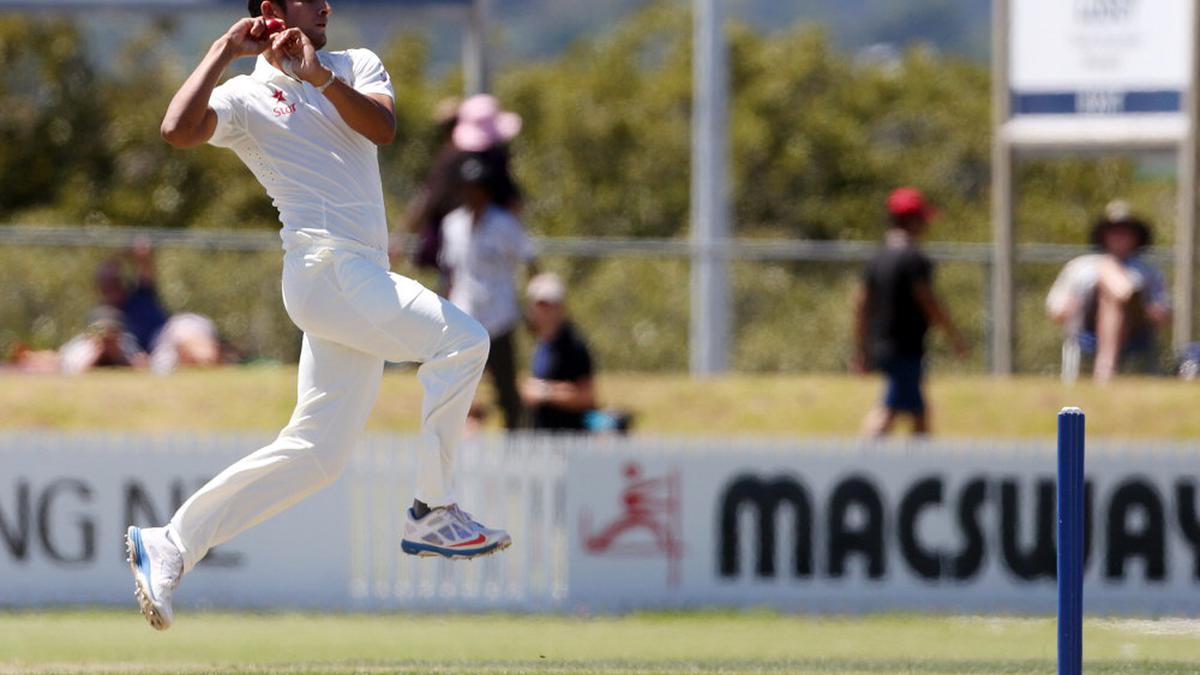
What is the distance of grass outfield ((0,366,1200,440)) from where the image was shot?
49.6ft

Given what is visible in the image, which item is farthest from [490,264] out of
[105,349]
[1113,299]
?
[1113,299]

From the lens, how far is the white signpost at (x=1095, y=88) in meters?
16.0

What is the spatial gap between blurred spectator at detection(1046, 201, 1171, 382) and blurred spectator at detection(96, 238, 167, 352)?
612 cm

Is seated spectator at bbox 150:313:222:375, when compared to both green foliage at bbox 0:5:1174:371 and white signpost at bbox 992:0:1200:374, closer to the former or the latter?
white signpost at bbox 992:0:1200:374

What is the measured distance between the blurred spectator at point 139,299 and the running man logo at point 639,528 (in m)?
4.89

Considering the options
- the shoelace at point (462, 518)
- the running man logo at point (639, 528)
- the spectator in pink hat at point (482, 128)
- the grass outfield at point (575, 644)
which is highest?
the spectator in pink hat at point (482, 128)

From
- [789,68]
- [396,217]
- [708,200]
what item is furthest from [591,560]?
[789,68]

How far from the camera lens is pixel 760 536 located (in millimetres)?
12586

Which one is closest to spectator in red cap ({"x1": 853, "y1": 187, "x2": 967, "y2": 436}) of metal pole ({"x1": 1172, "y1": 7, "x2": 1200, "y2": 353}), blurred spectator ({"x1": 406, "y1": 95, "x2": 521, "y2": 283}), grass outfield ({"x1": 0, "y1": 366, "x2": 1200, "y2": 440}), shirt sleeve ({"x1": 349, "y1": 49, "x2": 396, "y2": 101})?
grass outfield ({"x1": 0, "y1": 366, "x2": 1200, "y2": 440})

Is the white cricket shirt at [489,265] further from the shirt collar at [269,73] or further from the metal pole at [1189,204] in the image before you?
the shirt collar at [269,73]

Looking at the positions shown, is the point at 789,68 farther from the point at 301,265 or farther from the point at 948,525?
the point at 301,265

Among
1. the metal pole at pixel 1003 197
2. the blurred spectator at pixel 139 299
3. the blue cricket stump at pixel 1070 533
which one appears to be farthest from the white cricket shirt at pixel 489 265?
the blue cricket stump at pixel 1070 533

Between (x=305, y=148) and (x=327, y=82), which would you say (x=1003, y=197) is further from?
(x=327, y=82)

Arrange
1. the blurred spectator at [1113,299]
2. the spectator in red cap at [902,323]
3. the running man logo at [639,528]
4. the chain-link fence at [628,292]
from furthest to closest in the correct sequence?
the chain-link fence at [628,292] → the blurred spectator at [1113,299] → the spectator in red cap at [902,323] → the running man logo at [639,528]
